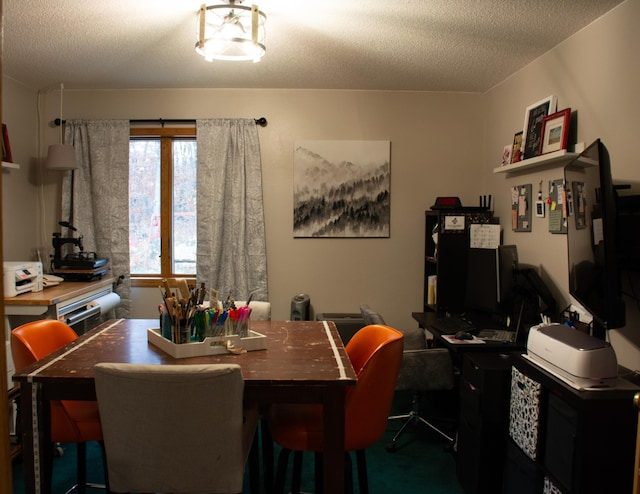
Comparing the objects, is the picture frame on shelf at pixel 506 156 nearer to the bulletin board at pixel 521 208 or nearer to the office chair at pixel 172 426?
the bulletin board at pixel 521 208

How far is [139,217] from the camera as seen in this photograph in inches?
168

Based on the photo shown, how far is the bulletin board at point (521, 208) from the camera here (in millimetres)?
3365

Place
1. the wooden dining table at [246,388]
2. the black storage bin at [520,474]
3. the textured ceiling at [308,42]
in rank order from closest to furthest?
the wooden dining table at [246,388]
the black storage bin at [520,474]
the textured ceiling at [308,42]

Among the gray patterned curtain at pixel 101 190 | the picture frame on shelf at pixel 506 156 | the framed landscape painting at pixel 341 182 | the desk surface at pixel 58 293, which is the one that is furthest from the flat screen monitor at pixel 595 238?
the gray patterned curtain at pixel 101 190

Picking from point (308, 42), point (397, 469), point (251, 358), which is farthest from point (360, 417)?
point (308, 42)

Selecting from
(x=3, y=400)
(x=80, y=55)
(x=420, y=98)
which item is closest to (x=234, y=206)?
(x=80, y=55)

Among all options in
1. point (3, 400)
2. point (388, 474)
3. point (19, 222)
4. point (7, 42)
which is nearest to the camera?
point (3, 400)

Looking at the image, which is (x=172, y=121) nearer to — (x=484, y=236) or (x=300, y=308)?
(x=300, y=308)

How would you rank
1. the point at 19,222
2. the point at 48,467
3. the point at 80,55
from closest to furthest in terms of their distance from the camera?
the point at 48,467
the point at 80,55
the point at 19,222

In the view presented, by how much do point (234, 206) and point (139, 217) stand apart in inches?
36.1

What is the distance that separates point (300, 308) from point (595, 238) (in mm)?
2529

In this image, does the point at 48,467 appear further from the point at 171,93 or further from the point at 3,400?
the point at 171,93

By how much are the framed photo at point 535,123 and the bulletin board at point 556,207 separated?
0.26 meters

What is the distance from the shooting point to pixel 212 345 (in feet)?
6.63
